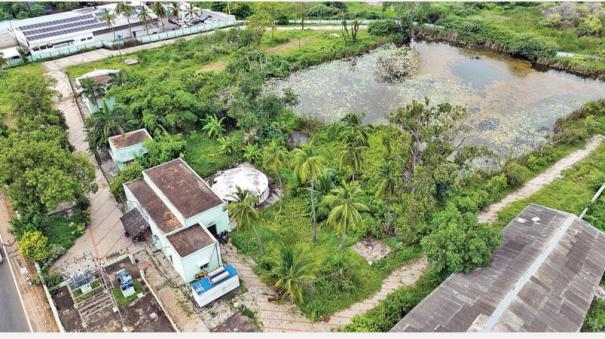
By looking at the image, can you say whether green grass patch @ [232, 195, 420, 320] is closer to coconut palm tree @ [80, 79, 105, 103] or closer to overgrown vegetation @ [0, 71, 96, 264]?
overgrown vegetation @ [0, 71, 96, 264]

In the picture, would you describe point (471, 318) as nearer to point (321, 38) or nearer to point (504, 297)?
point (504, 297)

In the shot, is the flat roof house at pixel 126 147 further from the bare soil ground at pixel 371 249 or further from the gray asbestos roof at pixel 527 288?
the gray asbestos roof at pixel 527 288

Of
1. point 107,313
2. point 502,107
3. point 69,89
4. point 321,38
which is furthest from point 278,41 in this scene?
point 107,313

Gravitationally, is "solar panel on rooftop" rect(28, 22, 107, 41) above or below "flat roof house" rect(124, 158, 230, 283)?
above

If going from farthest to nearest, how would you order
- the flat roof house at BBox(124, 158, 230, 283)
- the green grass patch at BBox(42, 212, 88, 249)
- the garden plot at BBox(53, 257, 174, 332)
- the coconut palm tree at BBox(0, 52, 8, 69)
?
the coconut palm tree at BBox(0, 52, 8, 69)
the green grass patch at BBox(42, 212, 88, 249)
the flat roof house at BBox(124, 158, 230, 283)
the garden plot at BBox(53, 257, 174, 332)

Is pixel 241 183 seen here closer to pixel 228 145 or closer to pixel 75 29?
pixel 228 145

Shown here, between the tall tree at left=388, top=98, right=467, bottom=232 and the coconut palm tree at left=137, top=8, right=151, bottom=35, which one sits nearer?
the tall tree at left=388, top=98, right=467, bottom=232

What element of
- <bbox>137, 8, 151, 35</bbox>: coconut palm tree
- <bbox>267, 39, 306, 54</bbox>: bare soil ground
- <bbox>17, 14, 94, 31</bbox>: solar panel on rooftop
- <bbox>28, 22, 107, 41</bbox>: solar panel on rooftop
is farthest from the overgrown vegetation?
<bbox>17, 14, 94, 31</bbox>: solar panel on rooftop
